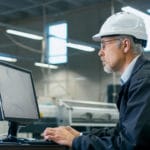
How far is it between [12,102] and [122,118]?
60 cm

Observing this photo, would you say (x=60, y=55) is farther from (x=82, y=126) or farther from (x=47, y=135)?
(x=47, y=135)

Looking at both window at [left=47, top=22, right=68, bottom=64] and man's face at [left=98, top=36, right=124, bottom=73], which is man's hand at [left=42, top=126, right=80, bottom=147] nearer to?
man's face at [left=98, top=36, right=124, bottom=73]

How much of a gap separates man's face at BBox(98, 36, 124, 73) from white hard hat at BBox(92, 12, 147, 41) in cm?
4

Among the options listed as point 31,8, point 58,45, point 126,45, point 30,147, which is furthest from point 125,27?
point 31,8

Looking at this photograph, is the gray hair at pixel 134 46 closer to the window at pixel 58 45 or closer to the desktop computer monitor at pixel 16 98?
the desktop computer monitor at pixel 16 98

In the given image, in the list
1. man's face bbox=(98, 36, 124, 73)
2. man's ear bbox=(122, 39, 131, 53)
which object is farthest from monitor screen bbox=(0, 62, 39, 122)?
man's ear bbox=(122, 39, 131, 53)

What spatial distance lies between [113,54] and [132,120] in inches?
16.7

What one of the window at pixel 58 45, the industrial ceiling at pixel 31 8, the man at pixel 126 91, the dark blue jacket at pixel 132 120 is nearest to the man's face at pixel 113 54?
the man at pixel 126 91

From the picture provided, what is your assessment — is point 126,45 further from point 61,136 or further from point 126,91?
point 61,136

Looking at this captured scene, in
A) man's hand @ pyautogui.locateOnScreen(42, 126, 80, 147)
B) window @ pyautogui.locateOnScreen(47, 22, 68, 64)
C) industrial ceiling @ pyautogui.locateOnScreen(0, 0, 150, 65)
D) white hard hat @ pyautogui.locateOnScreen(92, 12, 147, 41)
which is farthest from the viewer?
window @ pyautogui.locateOnScreen(47, 22, 68, 64)

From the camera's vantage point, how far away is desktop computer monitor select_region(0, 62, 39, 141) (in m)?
1.69

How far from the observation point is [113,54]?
5.61ft

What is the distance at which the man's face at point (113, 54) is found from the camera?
1697mm

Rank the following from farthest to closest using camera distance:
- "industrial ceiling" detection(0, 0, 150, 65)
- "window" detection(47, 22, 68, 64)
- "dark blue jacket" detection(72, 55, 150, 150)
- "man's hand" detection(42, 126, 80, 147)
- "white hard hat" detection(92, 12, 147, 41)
Result: "window" detection(47, 22, 68, 64), "industrial ceiling" detection(0, 0, 150, 65), "white hard hat" detection(92, 12, 147, 41), "man's hand" detection(42, 126, 80, 147), "dark blue jacket" detection(72, 55, 150, 150)
